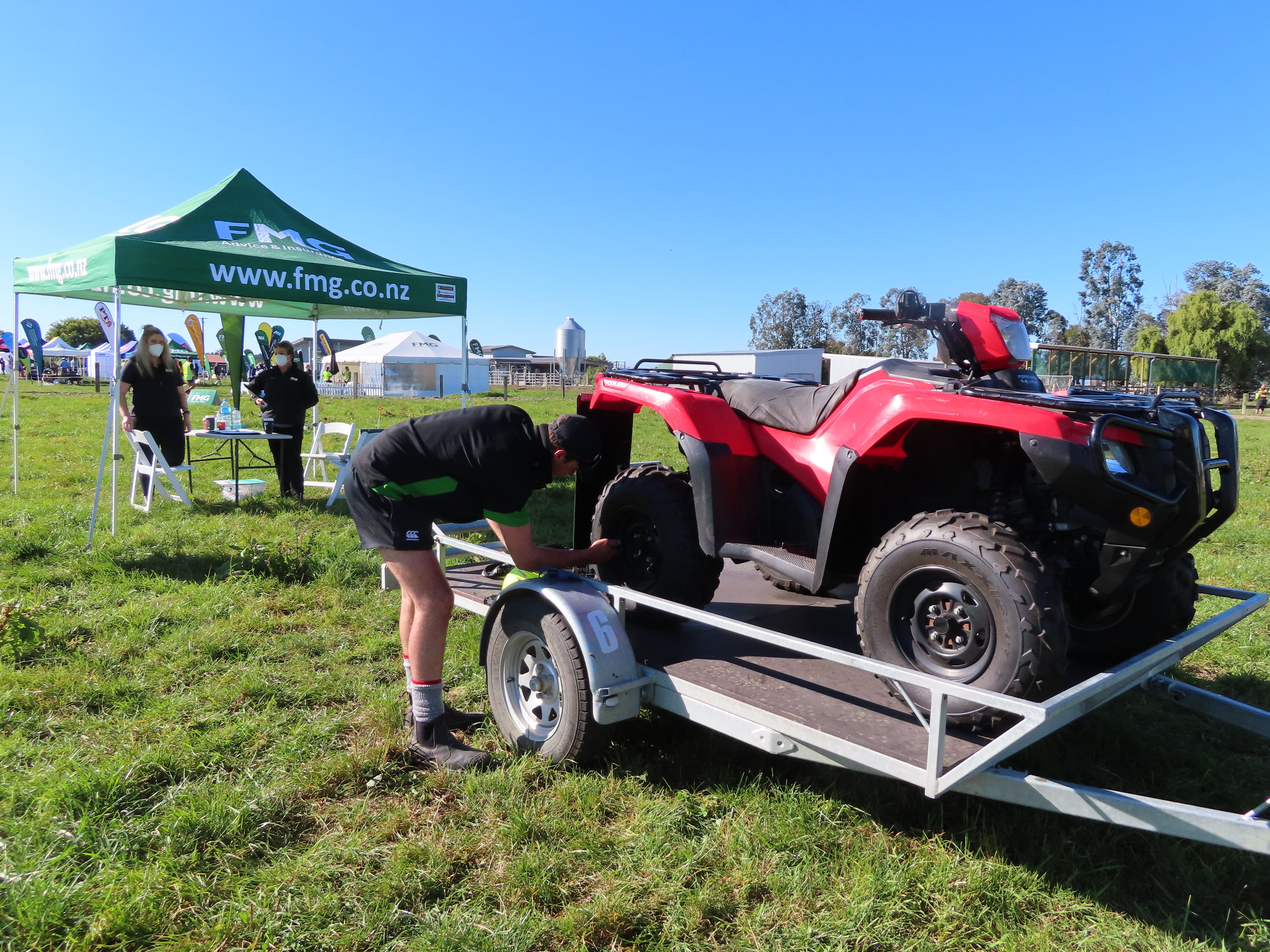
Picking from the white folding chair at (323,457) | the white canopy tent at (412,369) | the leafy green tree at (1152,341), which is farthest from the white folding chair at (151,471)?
the leafy green tree at (1152,341)

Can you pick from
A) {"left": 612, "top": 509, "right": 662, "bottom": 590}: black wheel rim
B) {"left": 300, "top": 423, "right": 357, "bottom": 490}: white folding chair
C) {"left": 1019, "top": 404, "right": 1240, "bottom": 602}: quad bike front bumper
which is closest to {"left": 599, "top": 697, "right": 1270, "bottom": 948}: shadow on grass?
{"left": 612, "top": 509, "right": 662, "bottom": 590}: black wheel rim

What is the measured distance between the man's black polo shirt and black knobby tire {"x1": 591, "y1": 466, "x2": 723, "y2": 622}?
61 centimetres

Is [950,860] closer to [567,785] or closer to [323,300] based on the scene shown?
[567,785]

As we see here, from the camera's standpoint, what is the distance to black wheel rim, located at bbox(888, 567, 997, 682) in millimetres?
2582

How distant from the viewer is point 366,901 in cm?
250

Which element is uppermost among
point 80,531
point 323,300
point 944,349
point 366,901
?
point 323,300

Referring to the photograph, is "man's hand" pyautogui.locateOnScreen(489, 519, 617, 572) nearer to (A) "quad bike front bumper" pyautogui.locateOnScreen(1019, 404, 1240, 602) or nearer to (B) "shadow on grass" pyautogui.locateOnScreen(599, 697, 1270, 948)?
(B) "shadow on grass" pyautogui.locateOnScreen(599, 697, 1270, 948)

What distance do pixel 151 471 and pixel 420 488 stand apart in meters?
6.04

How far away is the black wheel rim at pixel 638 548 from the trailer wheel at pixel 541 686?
2.35 ft

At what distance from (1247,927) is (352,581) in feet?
17.1

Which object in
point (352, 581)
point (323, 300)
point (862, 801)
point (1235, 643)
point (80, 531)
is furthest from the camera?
point (323, 300)

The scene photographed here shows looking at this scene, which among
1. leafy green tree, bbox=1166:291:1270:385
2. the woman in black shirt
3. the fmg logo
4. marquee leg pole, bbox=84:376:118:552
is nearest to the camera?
marquee leg pole, bbox=84:376:118:552

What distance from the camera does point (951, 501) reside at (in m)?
3.28

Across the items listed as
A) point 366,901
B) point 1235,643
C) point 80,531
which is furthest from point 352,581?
point 1235,643
